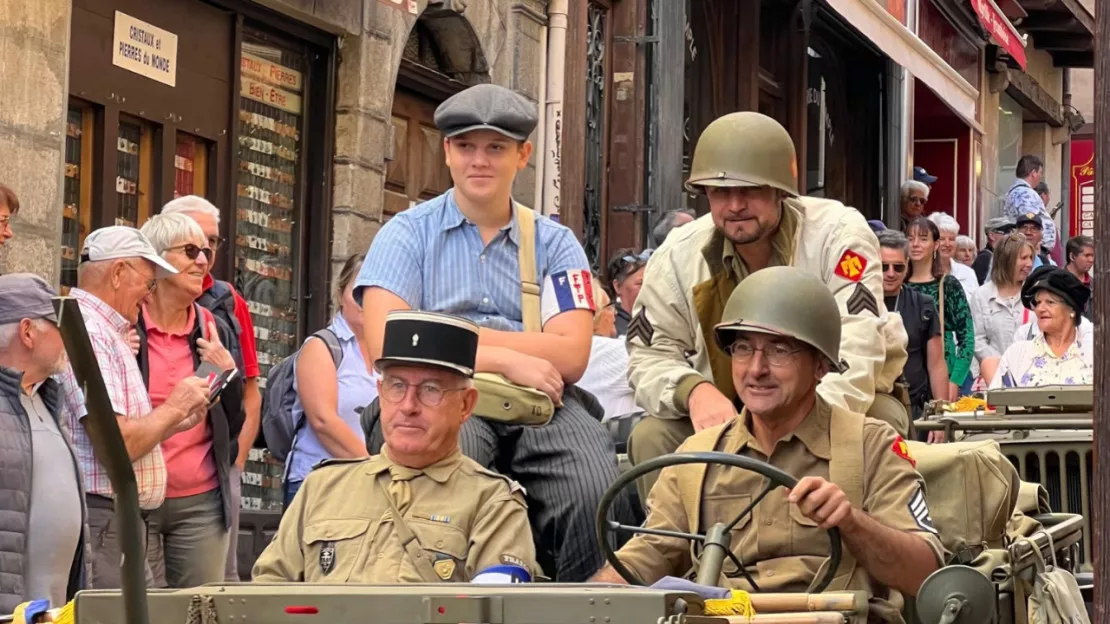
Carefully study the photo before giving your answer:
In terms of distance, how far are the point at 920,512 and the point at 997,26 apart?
20777 mm

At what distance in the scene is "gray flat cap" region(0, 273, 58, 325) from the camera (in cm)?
717

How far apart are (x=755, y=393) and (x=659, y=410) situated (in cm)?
99

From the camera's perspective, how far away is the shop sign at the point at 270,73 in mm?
12805

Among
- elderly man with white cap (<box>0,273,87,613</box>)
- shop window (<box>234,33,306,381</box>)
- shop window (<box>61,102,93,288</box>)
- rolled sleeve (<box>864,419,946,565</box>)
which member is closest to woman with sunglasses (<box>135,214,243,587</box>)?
elderly man with white cap (<box>0,273,87,613</box>)

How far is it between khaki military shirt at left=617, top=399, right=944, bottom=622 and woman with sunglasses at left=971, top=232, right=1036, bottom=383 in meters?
10.6

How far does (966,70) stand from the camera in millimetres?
31984

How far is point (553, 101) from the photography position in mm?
16547

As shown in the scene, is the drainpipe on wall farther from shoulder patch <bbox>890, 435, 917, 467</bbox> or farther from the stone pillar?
shoulder patch <bbox>890, 435, 917, 467</bbox>

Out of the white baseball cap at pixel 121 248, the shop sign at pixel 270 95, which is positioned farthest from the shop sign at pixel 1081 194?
the white baseball cap at pixel 121 248

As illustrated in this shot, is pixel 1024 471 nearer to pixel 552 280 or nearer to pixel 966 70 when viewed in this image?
pixel 552 280

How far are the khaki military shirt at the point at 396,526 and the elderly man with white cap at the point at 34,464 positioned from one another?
1.41 meters

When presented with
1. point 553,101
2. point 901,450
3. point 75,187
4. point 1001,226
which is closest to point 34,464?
point 901,450

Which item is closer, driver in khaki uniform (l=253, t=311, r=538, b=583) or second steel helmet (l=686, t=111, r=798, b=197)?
driver in khaki uniform (l=253, t=311, r=538, b=583)

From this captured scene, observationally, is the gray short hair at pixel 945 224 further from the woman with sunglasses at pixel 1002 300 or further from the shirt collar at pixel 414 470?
the shirt collar at pixel 414 470
